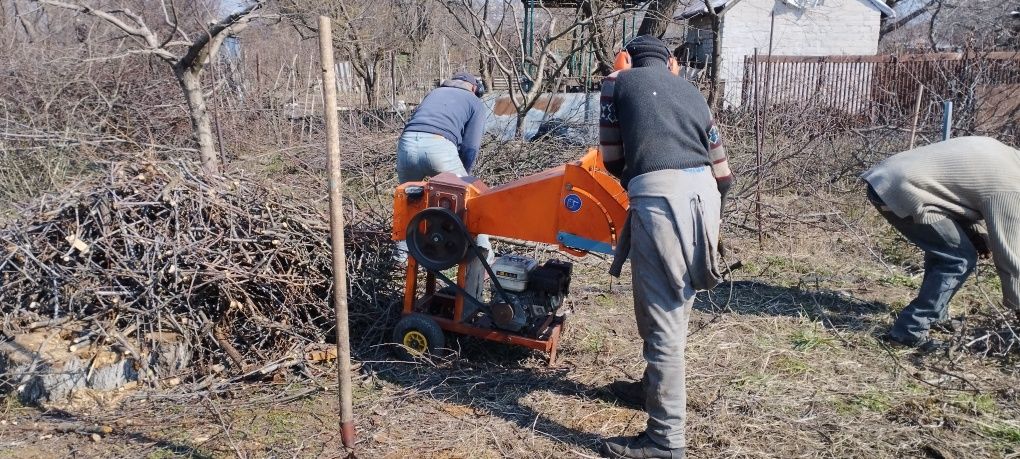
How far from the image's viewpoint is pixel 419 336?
4.16 metres

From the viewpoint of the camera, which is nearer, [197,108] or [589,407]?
[589,407]

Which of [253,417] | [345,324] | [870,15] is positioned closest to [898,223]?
[345,324]

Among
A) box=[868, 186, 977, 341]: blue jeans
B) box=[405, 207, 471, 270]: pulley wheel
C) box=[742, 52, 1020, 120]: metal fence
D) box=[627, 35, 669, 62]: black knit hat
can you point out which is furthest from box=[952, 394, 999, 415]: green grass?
box=[742, 52, 1020, 120]: metal fence

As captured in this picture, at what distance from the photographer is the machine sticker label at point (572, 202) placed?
3.68 metres

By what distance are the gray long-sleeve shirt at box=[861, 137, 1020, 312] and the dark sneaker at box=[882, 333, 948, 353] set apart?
47 centimetres

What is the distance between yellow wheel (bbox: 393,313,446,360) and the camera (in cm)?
412

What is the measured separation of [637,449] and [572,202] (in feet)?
3.94

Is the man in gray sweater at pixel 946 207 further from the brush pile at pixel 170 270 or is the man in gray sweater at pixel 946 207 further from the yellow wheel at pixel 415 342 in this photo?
the brush pile at pixel 170 270

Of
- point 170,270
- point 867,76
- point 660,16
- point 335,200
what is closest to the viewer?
point 335,200

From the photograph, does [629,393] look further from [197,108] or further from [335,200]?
[197,108]

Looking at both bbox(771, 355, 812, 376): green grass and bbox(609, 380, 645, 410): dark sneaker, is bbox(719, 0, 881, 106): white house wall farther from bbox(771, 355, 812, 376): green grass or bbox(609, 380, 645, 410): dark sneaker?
bbox(609, 380, 645, 410): dark sneaker

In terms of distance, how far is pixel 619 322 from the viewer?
493 centimetres

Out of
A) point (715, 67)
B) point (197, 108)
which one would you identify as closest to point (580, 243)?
point (197, 108)

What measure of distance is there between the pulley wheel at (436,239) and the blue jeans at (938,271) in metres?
2.72
